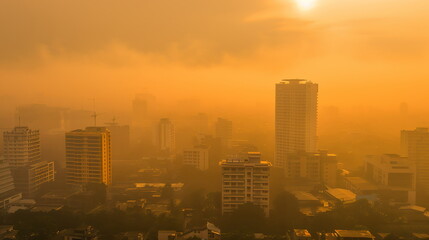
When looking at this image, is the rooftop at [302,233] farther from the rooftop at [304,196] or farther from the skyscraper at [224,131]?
the skyscraper at [224,131]

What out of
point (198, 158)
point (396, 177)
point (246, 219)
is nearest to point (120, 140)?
point (198, 158)

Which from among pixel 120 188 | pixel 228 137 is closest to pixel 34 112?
pixel 120 188

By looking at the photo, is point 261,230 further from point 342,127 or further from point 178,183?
point 342,127

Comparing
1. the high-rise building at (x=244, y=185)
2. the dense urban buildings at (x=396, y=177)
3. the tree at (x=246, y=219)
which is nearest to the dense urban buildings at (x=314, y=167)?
the dense urban buildings at (x=396, y=177)

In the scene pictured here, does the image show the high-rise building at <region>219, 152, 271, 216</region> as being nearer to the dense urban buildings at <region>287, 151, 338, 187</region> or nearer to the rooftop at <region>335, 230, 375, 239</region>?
the rooftop at <region>335, 230, 375, 239</region>

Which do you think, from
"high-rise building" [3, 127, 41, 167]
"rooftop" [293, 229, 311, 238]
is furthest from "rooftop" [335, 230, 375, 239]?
"high-rise building" [3, 127, 41, 167]

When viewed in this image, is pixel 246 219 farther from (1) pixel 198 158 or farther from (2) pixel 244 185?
(1) pixel 198 158
